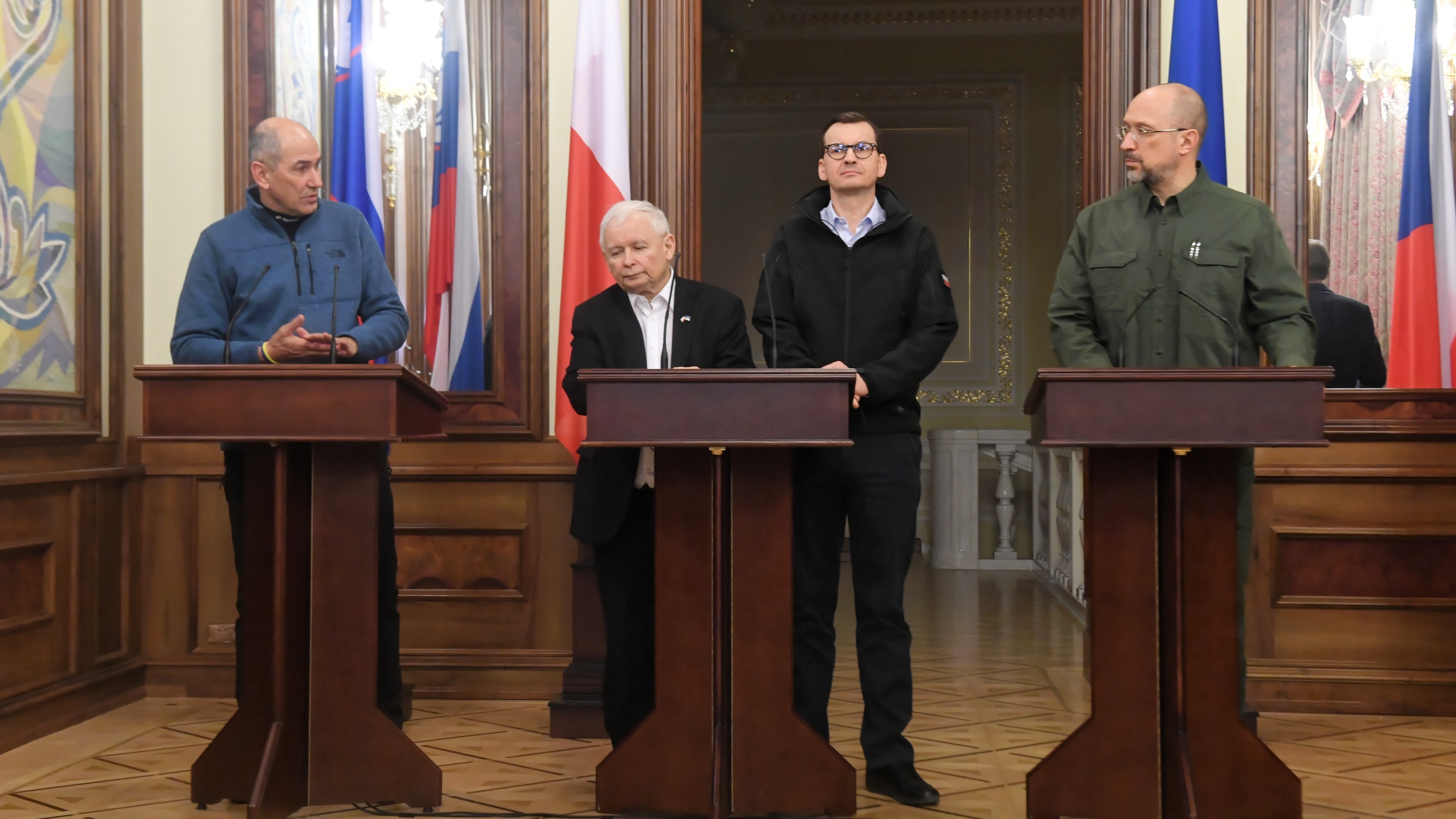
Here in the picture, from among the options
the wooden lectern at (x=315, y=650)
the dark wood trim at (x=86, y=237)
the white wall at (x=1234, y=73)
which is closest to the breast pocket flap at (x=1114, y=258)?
the white wall at (x=1234, y=73)

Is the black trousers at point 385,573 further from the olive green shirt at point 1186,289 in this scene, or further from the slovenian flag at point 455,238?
the olive green shirt at point 1186,289

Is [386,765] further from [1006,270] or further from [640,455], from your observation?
[1006,270]

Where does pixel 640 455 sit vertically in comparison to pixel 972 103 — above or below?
below

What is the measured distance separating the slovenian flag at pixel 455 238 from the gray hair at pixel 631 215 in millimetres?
1322

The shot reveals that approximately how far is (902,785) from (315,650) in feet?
4.37

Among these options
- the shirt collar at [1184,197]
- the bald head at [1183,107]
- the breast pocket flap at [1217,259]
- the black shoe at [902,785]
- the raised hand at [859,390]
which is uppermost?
the bald head at [1183,107]

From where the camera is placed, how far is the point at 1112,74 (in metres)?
3.93

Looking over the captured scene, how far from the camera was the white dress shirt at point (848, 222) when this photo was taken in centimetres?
292

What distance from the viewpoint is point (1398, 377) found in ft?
12.5

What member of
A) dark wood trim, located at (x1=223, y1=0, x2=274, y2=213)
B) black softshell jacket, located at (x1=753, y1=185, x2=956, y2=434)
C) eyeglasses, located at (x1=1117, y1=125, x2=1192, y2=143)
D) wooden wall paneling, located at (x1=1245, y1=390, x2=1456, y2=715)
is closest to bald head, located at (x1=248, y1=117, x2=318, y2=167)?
dark wood trim, located at (x1=223, y1=0, x2=274, y2=213)

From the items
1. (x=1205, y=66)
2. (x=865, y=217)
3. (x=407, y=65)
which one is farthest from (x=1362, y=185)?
(x=407, y=65)

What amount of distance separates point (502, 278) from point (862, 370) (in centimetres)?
170

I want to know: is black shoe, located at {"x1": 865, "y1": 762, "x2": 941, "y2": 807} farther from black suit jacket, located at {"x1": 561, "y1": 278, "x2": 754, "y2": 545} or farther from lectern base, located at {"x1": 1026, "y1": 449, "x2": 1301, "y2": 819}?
black suit jacket, located at {"x1": 561, "y1": 278, "x2": 754, "y2": 545}

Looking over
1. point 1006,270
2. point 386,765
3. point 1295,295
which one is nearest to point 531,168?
point 386,765
